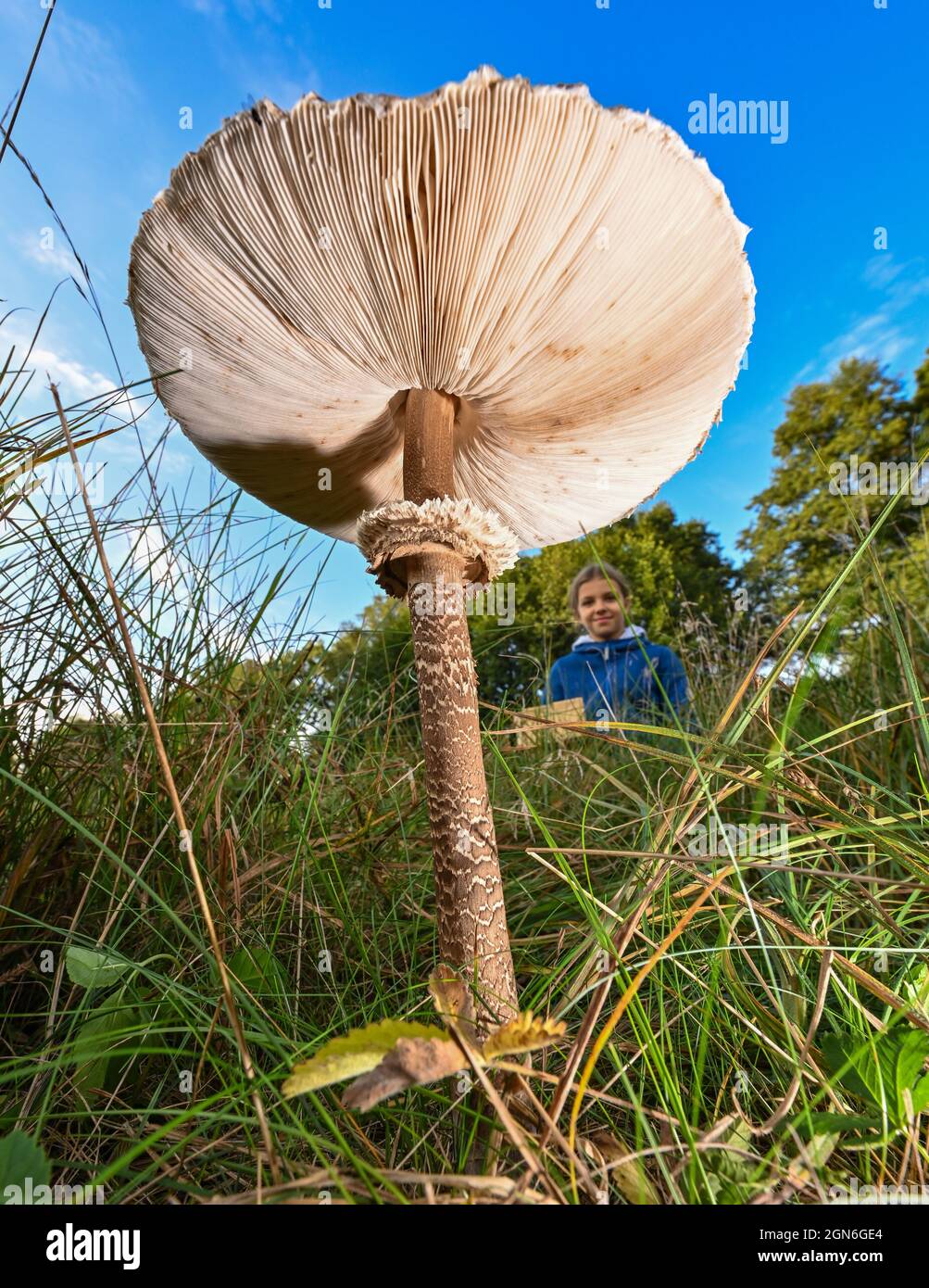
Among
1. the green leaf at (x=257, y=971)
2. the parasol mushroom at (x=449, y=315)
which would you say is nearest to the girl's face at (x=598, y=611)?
the parasol mushroom at (x=449, y=315)

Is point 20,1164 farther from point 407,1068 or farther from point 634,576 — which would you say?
point 634,576

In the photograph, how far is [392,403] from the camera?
194cm

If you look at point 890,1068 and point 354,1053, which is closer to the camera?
point 354,1053

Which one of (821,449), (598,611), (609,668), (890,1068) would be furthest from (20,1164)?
(821,449)

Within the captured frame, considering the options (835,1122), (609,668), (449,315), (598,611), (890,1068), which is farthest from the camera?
(598,611)

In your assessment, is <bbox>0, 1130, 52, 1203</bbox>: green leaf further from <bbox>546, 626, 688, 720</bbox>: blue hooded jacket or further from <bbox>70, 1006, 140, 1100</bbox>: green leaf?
<bbox>546, 626, 688, 720</bbox>: blue hooded jacket

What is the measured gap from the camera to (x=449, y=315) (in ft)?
5.15

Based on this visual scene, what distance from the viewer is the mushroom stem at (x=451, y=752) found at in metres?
1.39

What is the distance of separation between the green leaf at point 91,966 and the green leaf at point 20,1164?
39 cm

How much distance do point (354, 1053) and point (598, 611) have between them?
6.18 metres

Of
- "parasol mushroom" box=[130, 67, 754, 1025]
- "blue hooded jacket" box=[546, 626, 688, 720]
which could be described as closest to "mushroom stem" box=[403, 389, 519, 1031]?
"parasol mushroom" box=[130, 67, 754, 1025]

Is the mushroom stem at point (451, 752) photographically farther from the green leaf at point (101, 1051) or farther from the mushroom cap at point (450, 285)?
the green leaf at point (101, 1051)
